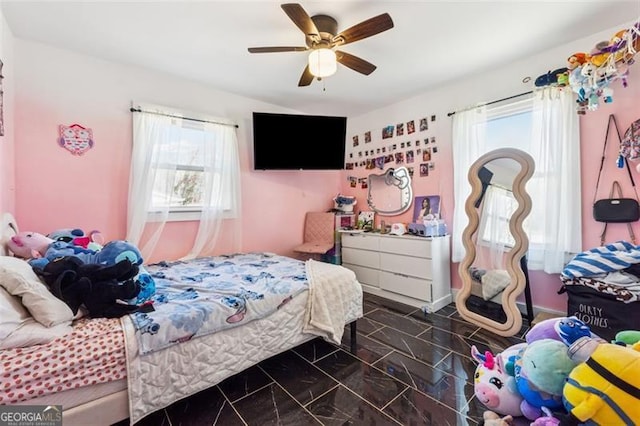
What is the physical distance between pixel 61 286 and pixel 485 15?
3.13 metres

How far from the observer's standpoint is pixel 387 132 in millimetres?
3688

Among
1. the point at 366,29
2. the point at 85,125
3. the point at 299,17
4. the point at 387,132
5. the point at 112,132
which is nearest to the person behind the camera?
the point at 299,17

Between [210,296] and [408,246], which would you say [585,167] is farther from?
[210,296]

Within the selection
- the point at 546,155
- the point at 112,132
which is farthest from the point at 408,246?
the point at 112,132

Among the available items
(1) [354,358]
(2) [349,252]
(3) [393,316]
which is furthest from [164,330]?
(2) [349,252]

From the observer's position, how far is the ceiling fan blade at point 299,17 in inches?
58.4

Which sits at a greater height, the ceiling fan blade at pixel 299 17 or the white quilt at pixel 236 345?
the ceiling fan blade at pixel 299 17

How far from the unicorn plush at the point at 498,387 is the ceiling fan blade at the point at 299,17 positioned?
2.17 m

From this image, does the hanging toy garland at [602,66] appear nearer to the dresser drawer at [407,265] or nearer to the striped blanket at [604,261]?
the striped blanket at [604,261]

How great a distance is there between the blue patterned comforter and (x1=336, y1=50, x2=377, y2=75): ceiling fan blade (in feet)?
5.66

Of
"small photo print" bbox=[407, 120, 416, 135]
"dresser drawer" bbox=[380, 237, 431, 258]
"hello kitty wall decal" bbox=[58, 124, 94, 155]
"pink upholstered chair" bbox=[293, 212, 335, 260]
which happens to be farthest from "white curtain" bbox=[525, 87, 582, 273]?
"hello kitty wall decal" bbox=[58, 124, 94, 155]

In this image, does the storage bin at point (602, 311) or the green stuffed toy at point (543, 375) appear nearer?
the green stuffed toy at point (543, 375)

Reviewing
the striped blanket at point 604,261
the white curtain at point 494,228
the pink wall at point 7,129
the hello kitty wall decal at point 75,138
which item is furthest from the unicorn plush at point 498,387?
the hello kitty wall decal at point 75,138

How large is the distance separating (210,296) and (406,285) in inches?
84.9
